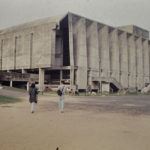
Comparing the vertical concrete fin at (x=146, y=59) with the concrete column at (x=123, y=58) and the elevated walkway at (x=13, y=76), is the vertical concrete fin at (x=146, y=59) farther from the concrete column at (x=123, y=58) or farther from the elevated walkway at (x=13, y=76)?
the elevated walkway at (x=13, y=76)

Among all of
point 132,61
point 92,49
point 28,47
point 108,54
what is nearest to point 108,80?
point 92,49

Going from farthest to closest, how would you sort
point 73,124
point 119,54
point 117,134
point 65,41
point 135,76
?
point 135,76, point 119,54, point 65,41, point 73,124, point 117,134

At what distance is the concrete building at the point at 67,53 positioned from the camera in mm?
60812

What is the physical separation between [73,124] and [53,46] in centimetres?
4765

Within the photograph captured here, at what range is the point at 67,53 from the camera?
65.1m

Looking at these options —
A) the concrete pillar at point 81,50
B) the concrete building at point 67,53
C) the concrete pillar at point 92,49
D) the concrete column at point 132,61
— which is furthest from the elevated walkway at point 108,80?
the concrete column at point 132,61

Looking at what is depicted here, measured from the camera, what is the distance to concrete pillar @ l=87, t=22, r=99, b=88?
65.7 meters

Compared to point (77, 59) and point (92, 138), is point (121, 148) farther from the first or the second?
point (77, 59)

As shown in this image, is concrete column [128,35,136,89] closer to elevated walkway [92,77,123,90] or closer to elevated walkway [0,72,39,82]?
elevated walkway [92,77,123,90]

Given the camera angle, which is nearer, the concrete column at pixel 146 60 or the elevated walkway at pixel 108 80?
the elevated walkway at pixel 108 80

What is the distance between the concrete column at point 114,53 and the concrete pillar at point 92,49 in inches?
279

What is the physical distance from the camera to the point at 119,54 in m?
76.6

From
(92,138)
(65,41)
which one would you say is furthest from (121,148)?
(65,41)

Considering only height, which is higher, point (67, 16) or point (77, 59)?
point (67, 16)
